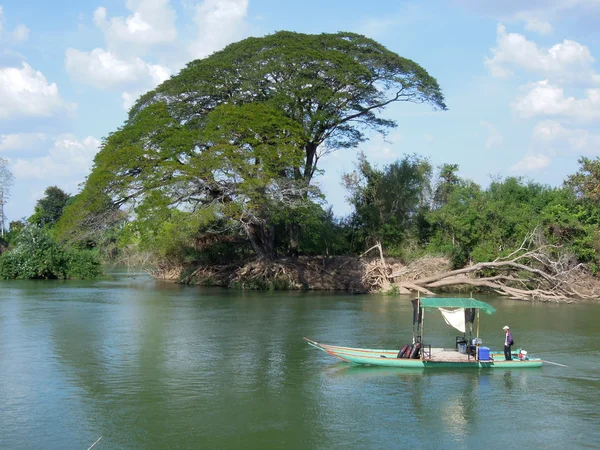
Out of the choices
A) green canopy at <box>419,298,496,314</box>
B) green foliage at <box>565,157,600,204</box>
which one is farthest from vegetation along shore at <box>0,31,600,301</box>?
green canopy at <box>419,298,496,314</box>

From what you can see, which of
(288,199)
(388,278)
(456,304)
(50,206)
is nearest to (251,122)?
(288,199)

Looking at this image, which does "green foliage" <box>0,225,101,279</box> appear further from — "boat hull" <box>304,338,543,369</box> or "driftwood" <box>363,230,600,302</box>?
"boat hull" <box>304,338,543,369</box>

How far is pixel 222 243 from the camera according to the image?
45.8m

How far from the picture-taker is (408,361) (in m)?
17.8

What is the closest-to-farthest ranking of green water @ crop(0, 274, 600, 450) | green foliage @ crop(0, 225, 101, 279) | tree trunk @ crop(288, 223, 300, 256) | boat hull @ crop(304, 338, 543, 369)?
green water @ crop(0, 274, 600, 450) → boat hull @ crop(304, 338, 543, 369) → tree trunk @ crop(288, 223, 300, 256) → green foliage @ crop(0, 225, 101, 279)

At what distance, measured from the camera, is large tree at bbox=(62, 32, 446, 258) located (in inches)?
1437

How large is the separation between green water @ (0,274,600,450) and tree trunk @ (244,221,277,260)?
13.9 metres

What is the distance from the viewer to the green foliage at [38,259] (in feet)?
152

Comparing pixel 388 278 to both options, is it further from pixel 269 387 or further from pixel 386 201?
pixel 269 387

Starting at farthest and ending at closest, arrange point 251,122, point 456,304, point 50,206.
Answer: point 50,206 < point 251,122 < point 456,304

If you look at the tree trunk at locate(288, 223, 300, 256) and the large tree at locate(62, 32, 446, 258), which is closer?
the large tree at locate(62, 32, 446, 258)

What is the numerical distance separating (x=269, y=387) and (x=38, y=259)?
117ft

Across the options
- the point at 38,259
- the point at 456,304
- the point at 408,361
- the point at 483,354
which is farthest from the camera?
the point at 38,259

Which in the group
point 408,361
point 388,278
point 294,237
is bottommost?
point 408,361
